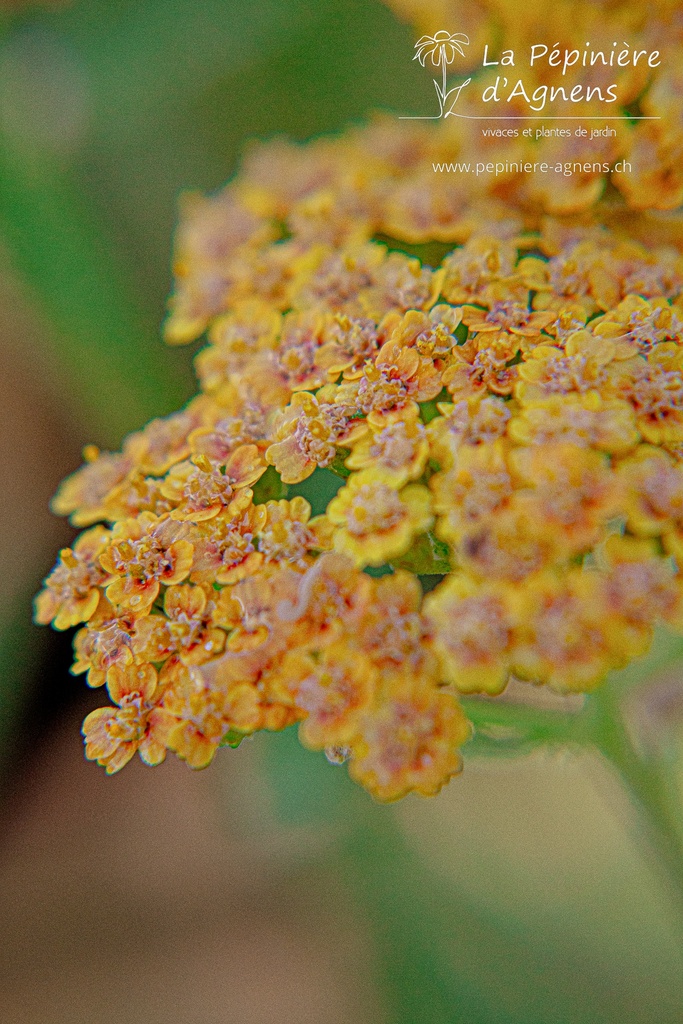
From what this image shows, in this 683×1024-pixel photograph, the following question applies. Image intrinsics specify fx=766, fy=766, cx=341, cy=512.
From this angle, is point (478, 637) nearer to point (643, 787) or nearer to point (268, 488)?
point (268, 488)

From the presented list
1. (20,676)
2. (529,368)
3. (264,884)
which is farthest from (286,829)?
(529,368)

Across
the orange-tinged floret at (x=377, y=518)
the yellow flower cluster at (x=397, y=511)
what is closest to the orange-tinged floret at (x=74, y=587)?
the yellow flower cluster at (x=397, y=511)

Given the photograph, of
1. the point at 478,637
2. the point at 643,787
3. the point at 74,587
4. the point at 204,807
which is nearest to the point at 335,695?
the point at 478,637

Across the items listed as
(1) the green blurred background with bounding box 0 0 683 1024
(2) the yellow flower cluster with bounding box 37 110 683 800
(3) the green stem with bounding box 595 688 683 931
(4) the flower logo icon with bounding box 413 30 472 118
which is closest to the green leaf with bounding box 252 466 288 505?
(2) the yellow flower cluster with bounding box 37 110 683 800

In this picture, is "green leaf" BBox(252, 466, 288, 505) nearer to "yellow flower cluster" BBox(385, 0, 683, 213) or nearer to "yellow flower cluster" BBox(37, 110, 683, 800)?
"yellow flower cluster" BBox(37, 110, 683, 800)

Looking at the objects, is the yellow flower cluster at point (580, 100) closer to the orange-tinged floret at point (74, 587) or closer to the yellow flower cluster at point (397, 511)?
the yellow flower cluster at point (397, 511)
